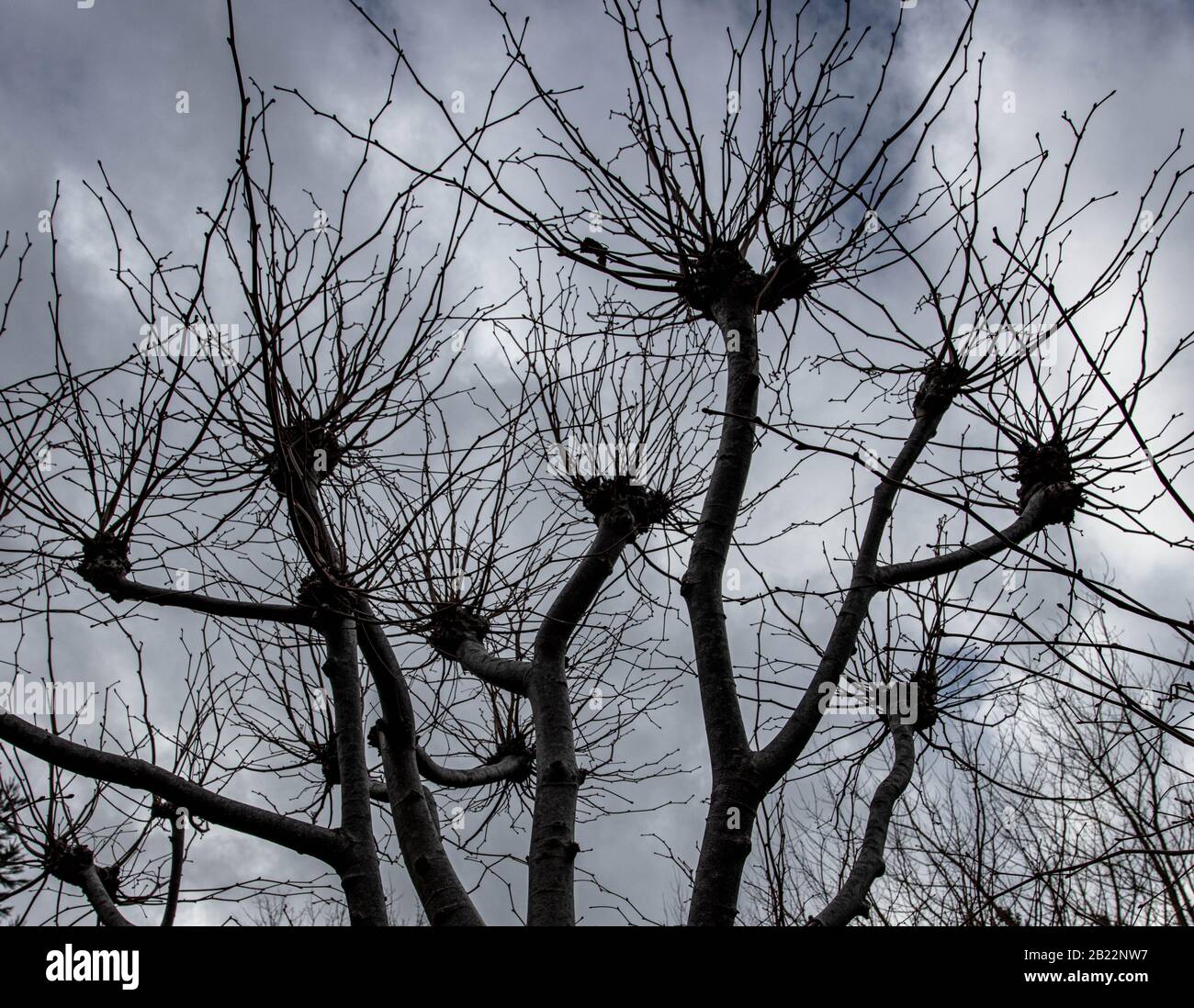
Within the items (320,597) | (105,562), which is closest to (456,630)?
(320,597)

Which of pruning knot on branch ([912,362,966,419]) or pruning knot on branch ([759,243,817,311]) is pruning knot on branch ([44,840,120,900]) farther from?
pruning knot on branch ([912,362,966,419])

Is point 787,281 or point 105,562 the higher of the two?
point 787,281

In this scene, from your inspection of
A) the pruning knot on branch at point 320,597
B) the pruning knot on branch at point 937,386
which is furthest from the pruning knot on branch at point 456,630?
the pruning knot on branch at point 937,386

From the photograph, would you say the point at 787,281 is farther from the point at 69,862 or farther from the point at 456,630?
the point at 69,862

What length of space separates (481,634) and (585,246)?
185 centimetres
